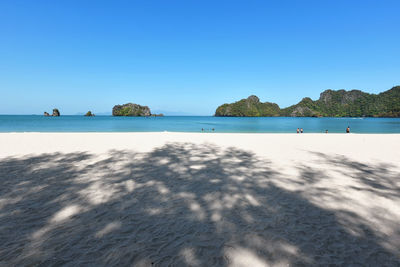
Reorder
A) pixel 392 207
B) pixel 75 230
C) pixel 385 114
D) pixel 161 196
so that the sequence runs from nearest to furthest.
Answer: pixel 75 230 < pixel 392 207 < pixel 161 196 < pixel 385 114

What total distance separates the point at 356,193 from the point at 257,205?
270 cm

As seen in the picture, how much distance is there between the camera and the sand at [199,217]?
2439 mm

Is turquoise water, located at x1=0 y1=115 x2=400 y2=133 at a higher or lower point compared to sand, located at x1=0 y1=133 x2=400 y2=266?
lower

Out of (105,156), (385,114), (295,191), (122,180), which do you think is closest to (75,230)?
(122,180)

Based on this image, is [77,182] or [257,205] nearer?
[257,205]

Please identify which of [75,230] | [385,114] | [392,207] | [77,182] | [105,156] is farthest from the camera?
[385,114]

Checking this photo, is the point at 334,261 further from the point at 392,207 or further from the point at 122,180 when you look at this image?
the point at 122,180

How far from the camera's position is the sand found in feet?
8.00

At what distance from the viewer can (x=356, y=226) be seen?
313 centimetres

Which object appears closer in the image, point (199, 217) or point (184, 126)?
point (199, 217)

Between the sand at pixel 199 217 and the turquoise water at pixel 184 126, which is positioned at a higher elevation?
the sand at pixel 199 217

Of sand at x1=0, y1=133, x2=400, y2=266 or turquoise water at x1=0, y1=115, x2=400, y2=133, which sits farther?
turquoise water at x1=0, y1=115, x2=400, y2=133

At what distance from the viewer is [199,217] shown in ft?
11.2

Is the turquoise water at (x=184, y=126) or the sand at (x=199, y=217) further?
the turquoise water at (x=184, y=126)
